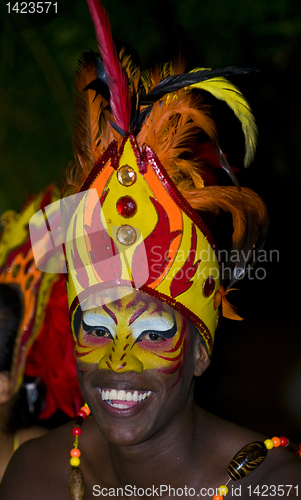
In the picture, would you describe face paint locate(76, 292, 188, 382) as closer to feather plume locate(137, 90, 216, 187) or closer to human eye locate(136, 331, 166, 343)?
human eye locate(136, 331, 166, 343)

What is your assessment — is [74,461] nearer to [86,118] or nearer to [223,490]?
[223,490]

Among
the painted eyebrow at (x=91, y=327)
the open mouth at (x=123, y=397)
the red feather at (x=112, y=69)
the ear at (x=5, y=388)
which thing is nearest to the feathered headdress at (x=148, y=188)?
the red feather at (x=112, y=69)

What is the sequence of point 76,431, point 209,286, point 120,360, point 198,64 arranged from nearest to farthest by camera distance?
point 120,360 → point 209,286 → point 76,431 → point 198,64

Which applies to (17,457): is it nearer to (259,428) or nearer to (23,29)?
(259,428)

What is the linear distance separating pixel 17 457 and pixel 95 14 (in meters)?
2.31

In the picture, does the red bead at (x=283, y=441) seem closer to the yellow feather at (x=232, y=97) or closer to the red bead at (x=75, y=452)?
the red bead at (x=75, y=452)

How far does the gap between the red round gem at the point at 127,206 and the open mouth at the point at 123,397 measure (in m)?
0.77

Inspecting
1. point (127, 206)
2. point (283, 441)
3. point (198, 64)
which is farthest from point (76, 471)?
point (198, 64)

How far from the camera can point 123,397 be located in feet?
6.92

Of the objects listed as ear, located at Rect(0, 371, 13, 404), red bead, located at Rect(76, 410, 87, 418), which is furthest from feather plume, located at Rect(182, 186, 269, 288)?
ear, located at Rect(0, 371, 13, 404)

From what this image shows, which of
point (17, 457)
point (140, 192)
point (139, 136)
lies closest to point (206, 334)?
point (140, 192)

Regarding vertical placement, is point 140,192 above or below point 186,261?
above

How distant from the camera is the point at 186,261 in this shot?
219 cm

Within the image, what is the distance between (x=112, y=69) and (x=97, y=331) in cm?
114
